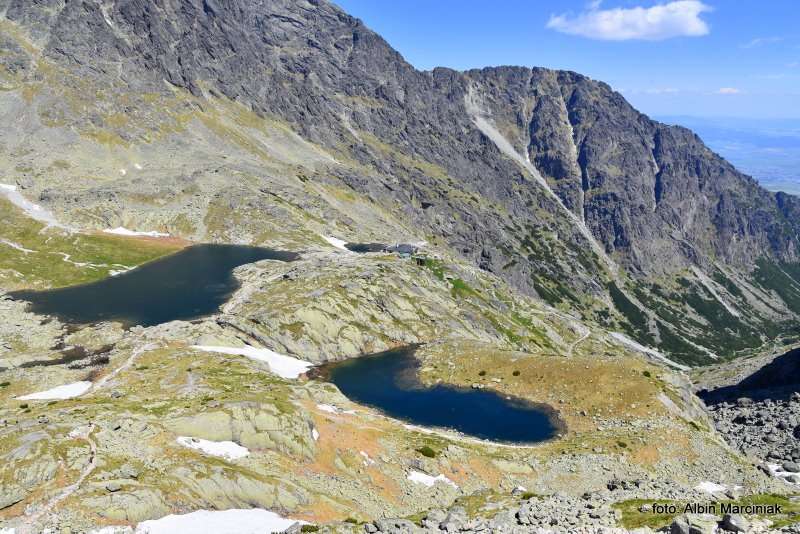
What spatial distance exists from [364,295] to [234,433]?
66.5m

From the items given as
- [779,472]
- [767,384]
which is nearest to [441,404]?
[779,472]

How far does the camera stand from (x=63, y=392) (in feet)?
216

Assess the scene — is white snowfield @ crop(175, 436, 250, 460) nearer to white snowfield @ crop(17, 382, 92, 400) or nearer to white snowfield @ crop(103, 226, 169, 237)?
white snowfield @ crop(17, 382, 92, 400)

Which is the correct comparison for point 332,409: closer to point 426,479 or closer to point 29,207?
point 426,479

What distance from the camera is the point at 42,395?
212 feet

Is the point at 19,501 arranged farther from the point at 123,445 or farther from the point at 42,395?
the point at 42,395

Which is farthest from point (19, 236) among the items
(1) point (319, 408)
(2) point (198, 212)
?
(1) point (319, 408)

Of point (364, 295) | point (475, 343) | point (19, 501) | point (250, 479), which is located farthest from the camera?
point (364, 295)

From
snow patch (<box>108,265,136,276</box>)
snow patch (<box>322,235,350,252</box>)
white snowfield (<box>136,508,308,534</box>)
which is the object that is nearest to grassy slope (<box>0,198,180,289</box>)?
snow patch (<box>108,265,136,276</box>)

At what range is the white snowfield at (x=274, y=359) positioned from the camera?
8483cm

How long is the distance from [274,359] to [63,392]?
104 ft

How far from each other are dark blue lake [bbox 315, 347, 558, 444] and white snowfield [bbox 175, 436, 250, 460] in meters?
28.3

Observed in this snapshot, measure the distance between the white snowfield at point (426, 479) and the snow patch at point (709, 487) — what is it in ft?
92.4

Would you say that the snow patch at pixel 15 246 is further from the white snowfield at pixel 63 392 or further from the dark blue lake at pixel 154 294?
the white snowfield at pixel 63 392
